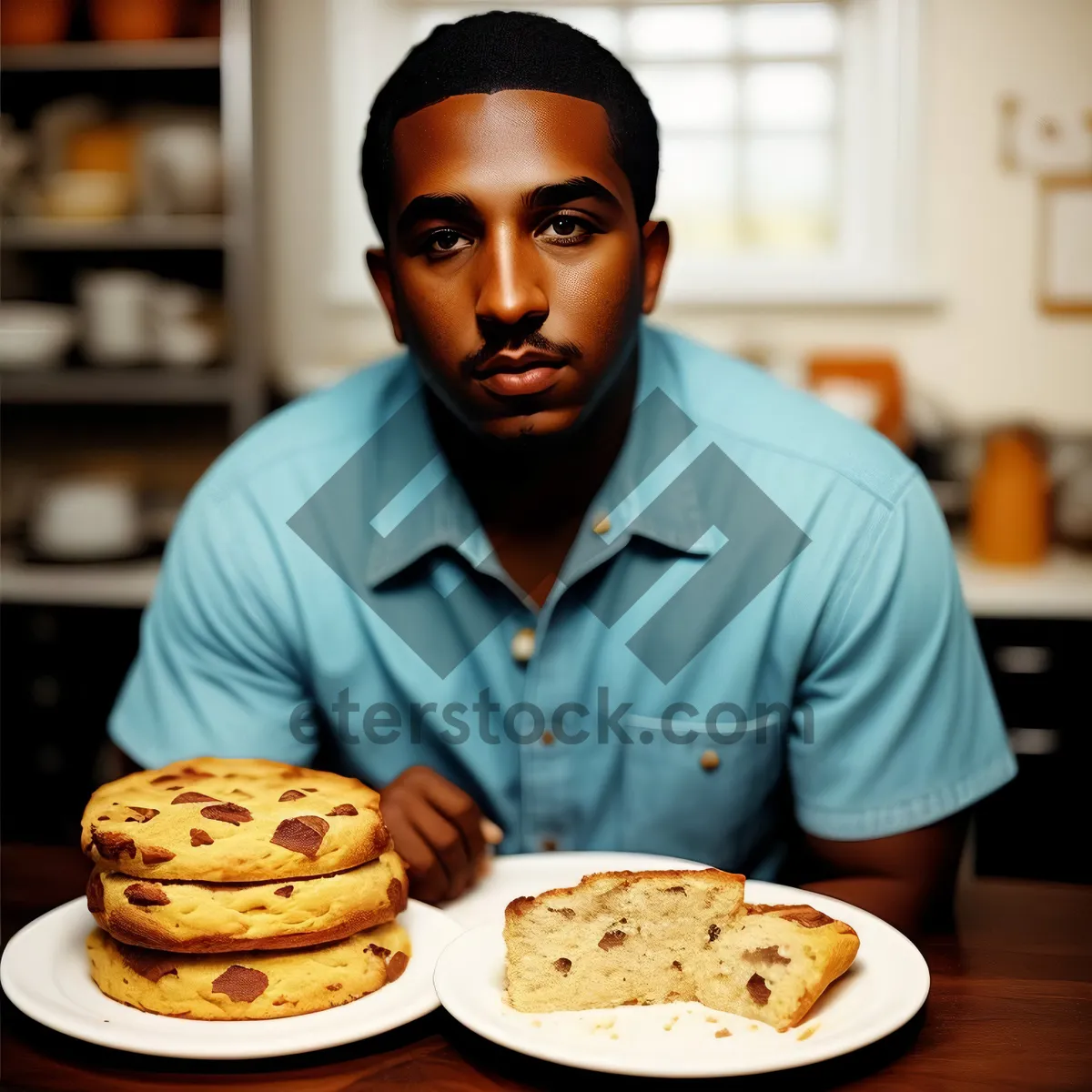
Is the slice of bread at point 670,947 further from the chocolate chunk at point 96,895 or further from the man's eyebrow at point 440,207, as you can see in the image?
the man's eyebrow at point 440,207

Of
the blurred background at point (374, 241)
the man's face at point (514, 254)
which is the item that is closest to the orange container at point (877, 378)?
the blurred background at point (374, 241)

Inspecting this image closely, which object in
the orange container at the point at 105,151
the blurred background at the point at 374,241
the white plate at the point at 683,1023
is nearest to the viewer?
the white plate at the point at 683,1023

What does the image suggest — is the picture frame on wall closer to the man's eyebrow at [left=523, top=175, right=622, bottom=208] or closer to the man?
the man

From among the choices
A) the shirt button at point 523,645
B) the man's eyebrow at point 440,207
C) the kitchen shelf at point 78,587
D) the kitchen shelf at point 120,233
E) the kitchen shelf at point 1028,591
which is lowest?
the kitchen shelf at point 78,587

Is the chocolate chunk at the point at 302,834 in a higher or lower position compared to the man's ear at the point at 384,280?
lower

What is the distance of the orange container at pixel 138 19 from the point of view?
302cm

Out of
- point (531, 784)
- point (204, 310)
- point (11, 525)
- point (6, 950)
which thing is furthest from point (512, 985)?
point (11, 525)

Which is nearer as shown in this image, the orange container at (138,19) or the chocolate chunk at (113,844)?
the chocolate chunk at (113,844)

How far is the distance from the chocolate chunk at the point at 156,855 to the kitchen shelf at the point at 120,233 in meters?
2.46

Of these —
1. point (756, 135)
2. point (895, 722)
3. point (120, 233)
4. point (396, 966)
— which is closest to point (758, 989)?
point (396, 966)

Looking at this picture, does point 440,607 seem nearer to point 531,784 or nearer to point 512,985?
point 531,784

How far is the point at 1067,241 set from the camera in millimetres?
3107

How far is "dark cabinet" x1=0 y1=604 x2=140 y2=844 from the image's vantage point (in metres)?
2.82

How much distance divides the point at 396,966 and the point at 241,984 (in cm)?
10
